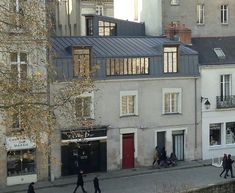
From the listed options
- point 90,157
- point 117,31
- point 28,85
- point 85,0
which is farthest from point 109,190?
point 85,0

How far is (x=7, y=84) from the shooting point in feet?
76.0

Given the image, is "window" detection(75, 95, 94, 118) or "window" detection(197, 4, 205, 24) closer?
"window" detection(75, 95, 94, 118)

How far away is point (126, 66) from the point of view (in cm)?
3909

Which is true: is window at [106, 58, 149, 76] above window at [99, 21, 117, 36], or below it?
below

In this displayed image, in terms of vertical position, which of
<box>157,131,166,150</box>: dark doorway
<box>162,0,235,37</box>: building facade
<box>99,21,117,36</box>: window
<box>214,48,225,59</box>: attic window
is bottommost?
<box>157,131,166,150</box>: dark doorway

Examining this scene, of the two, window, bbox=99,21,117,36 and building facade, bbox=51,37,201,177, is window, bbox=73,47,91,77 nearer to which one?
building facade, bbox=51,37,201,177

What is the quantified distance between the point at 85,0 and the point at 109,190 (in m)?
32.9

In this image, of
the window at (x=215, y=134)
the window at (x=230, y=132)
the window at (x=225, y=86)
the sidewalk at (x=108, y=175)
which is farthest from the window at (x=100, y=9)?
the sidewalk at (x=108, y=175)

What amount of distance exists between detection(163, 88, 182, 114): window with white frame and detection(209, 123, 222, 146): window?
132 inches

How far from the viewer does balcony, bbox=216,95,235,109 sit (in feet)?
139

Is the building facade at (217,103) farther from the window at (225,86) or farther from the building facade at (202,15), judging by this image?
the building facade at (202,15)

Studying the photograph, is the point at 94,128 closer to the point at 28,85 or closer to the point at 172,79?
the point at 172,79

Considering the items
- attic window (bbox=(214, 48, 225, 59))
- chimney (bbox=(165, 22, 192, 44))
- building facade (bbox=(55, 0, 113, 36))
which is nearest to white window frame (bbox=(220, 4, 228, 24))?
attic window (bbox=(214, 48, 225, 59))

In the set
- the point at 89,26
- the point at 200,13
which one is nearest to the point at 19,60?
the point at 89,26
